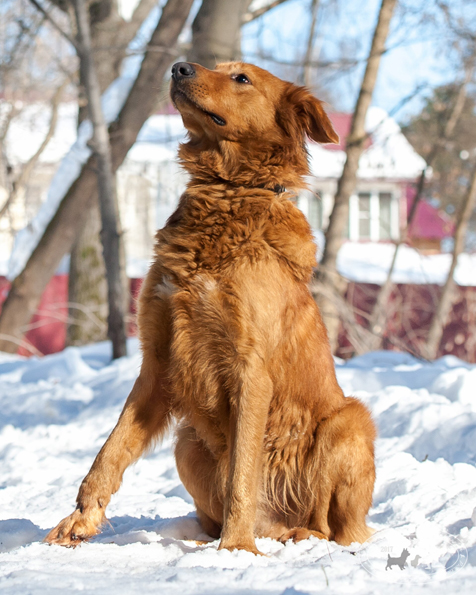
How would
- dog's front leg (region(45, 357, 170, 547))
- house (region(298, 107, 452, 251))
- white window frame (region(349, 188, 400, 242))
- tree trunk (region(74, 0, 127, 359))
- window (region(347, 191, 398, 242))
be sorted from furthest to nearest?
1. window (region(347, 191, 398, 242))
2. white window frame (region(349, 188, 400, 242))
3. house (region(298, 107, 452, 251))
4. tree trunk (region(74, 0, 127, 359))
5. dog's front leg (region(45, 357, 170, 547))

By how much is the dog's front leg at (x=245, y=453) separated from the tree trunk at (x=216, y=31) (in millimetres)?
5454

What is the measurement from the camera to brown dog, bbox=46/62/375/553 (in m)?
2.71

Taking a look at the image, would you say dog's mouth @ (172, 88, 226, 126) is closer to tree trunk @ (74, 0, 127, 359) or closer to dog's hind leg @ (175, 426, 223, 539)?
dog's hind leg @ (175, 426, 223, 539)

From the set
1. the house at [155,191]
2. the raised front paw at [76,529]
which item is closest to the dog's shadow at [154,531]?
the raised front paw at [76,529]

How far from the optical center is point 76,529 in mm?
2625

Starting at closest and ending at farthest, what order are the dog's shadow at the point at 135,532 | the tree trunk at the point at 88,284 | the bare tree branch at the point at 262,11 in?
the dog's shadow at the point at 135,532 → the bare tree branch at the point at 262,11 → the tree trunk at the point at 88,284

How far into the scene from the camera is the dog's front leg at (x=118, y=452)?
2637mm

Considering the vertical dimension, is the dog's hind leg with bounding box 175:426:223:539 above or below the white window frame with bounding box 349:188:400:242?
above

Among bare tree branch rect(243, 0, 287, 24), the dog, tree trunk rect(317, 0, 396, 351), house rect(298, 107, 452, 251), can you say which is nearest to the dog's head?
the dog

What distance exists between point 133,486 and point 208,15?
5.55 metres

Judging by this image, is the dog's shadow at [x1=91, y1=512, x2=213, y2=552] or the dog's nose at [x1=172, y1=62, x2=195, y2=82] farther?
the dog's nose at [x1=172, y1=62, x2=195, y2=82]

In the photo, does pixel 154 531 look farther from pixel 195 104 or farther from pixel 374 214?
pixel 374 214

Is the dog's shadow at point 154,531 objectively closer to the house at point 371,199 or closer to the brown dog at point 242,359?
the brown dog at point 242,359

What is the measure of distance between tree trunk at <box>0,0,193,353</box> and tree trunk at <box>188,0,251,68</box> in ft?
1.34
